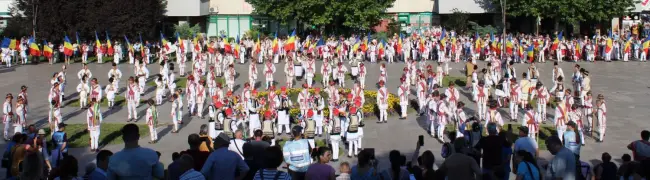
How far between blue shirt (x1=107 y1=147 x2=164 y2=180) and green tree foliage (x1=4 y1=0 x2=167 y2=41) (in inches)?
1499

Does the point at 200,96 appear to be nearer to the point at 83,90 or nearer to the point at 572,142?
the point at 83,90

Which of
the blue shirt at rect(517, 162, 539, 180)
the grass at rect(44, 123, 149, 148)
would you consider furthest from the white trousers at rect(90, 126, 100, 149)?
the blue shirt at rect(517, 162, 539, 180)

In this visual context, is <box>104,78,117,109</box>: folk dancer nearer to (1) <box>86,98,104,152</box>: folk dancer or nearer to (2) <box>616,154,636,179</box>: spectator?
(1) <box>86,98,104,152</box>: folk dancer

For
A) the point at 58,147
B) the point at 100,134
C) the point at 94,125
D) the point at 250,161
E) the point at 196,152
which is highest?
the point at 196,152

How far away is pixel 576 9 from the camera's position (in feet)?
161

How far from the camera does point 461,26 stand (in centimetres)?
5506

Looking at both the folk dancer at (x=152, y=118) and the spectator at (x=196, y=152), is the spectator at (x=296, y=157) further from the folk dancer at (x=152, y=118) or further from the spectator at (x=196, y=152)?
the folk dancer at (x=152, y=118)

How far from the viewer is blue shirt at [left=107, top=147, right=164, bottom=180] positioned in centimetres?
841

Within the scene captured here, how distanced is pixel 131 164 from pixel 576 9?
45.2 metres

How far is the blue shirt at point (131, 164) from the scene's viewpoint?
8.41m

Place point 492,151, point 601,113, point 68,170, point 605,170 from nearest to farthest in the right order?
point 68,170 < point 605,170 < point 492,151 < point 601,113

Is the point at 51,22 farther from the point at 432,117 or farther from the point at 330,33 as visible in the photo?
the point at 432,117

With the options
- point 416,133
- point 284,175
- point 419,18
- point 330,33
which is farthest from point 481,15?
point 284,175

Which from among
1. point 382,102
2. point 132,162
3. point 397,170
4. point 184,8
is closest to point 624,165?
point 397,170
